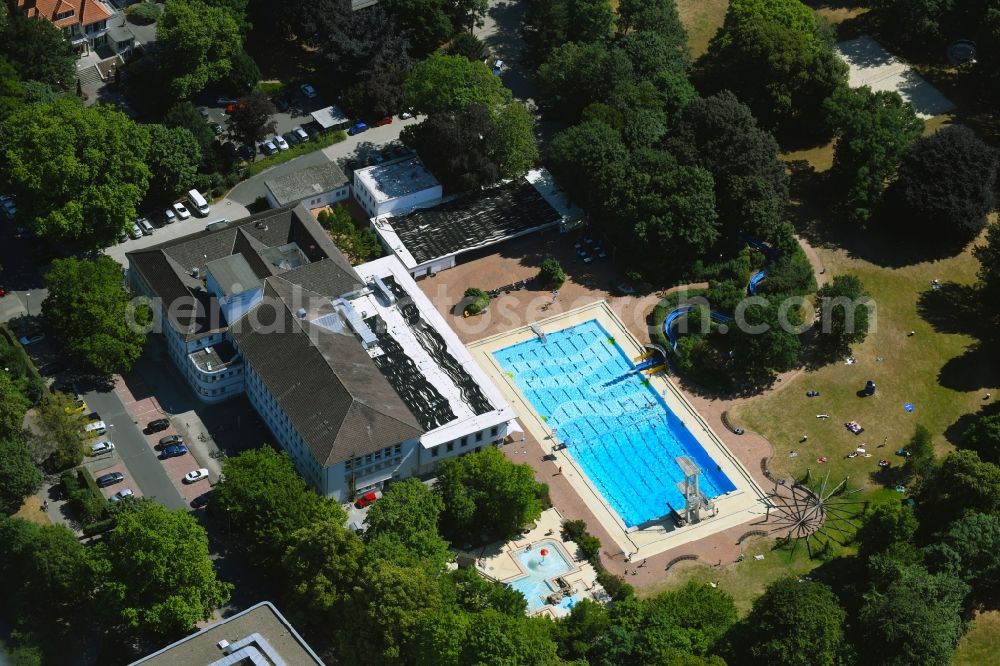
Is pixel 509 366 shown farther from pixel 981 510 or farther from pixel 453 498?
pixel 981 510

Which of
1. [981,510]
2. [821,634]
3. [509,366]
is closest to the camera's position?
[821,634]

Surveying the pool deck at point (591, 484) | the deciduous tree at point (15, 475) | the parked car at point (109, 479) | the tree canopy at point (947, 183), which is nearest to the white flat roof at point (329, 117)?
the pool deck at point (591, 484)

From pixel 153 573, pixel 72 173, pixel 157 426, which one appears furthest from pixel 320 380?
pixel 72 173

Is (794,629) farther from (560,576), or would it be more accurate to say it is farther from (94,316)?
(94,316)

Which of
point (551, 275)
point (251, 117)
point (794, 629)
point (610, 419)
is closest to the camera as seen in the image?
point (794, 629)

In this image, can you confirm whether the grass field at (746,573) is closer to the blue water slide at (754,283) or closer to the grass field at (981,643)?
the grass field at (981,643)

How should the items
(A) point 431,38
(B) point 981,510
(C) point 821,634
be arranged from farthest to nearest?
(A) point 431,38 < (B) point 981,510 < (C) point 821,634

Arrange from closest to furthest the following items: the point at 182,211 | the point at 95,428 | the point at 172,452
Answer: the point at 172,452, the point at 95,428, the point at 182,211

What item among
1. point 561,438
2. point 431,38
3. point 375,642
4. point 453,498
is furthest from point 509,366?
point 431,38
